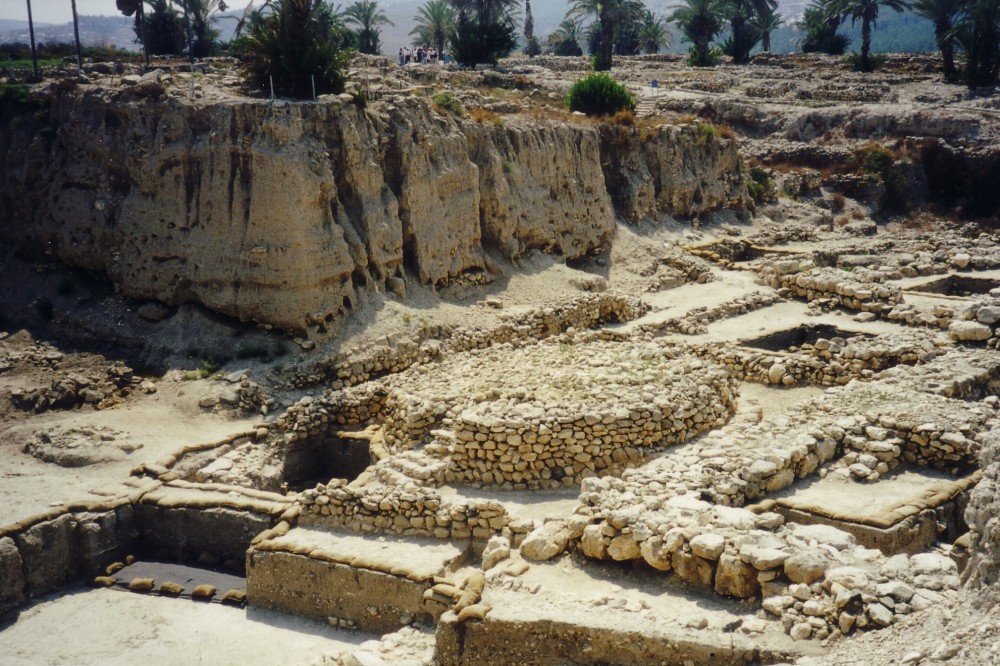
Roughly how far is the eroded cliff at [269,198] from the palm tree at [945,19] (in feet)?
93.9

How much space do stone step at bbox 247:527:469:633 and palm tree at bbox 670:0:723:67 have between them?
41.1 meters

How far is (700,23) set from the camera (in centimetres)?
4806

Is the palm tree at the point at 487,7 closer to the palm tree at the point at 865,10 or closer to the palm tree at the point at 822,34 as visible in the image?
the palm tree at the point at 865,10

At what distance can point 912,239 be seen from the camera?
2339cm

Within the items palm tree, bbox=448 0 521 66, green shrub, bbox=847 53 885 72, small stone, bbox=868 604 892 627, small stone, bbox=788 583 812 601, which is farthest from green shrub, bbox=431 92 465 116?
green shrub, bbox=847 53 885 72

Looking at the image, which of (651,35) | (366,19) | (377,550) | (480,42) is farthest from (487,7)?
(377,550)

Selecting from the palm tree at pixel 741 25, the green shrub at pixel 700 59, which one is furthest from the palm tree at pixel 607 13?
the palm tree at pixel 741 25

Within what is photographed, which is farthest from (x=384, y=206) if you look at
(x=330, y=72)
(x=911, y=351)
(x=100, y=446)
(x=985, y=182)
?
(x=985, y=182)

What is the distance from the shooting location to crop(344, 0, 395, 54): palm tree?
4291cm

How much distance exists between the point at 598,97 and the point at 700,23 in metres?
28.1

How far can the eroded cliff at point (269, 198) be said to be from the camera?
14.3 m

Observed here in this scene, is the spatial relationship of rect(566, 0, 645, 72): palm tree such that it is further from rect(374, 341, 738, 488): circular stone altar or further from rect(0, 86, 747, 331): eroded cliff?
rect(374, 341, 738, 488): circular stone altar

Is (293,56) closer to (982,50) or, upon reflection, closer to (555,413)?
(555,413)

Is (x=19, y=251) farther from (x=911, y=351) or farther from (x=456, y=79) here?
(x=911, y=351)
